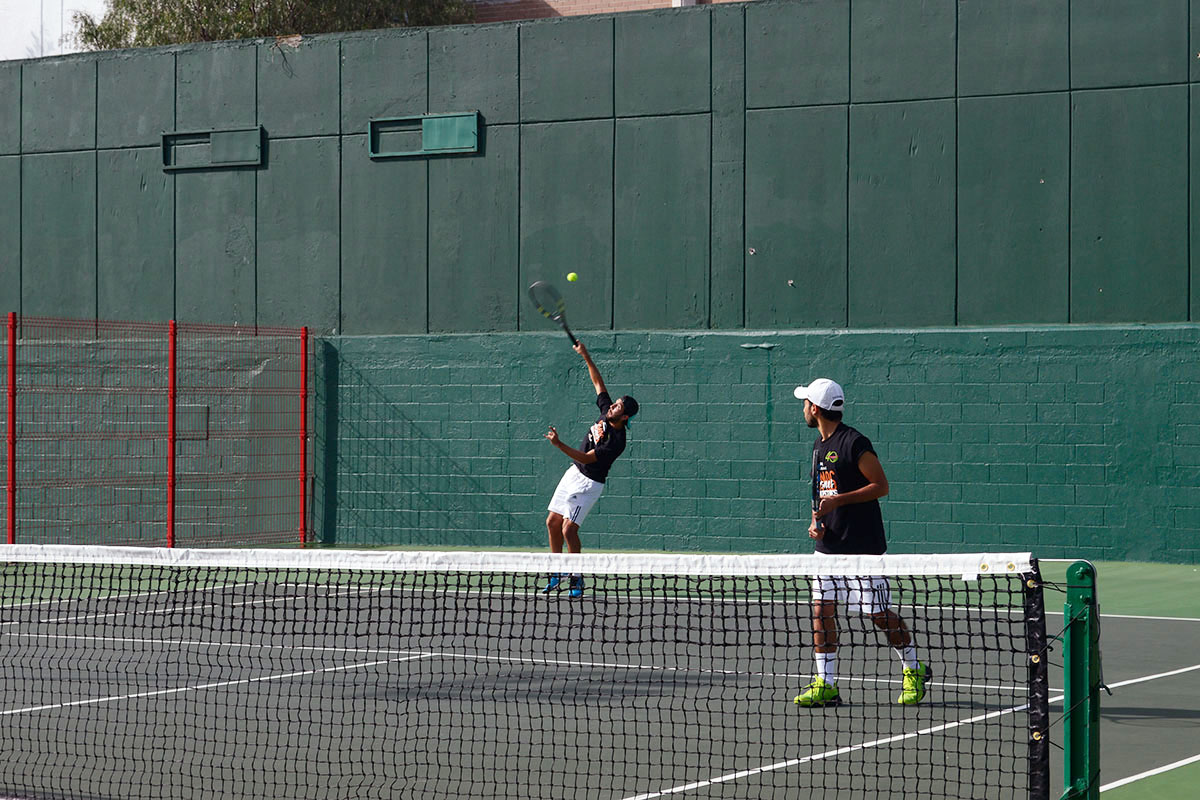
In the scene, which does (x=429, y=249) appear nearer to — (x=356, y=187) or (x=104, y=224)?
(x=356, y=187)

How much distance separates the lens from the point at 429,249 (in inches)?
796

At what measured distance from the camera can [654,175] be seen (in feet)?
62.8

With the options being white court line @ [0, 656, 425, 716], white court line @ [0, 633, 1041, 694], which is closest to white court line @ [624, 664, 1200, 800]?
white court line @ [0, 633, 1041, 694]

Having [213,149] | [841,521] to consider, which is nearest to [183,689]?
[841,521]

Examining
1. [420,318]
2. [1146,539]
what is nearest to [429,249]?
[420,318]

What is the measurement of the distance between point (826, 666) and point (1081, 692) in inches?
134

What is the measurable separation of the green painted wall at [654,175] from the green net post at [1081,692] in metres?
12.1

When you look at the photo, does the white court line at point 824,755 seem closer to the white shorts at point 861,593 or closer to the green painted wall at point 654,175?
the white shorts at point 861,593

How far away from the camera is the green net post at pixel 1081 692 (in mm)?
5594

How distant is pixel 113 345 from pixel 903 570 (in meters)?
15.9

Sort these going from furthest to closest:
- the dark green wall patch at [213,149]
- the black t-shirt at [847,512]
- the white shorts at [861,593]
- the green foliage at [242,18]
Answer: the green foliage at [242,18] < the dark green wall patch at [213,149] < the black t-shirt at [847,512] < the white shorts at [861,593]

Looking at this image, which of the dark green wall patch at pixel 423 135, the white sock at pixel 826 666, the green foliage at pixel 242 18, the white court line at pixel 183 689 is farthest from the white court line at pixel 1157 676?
the green foliage at pixel 242 18

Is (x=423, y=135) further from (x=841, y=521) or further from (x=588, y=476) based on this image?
(x=841, y=521)

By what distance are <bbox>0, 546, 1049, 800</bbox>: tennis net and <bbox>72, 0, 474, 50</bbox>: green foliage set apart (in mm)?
20648
